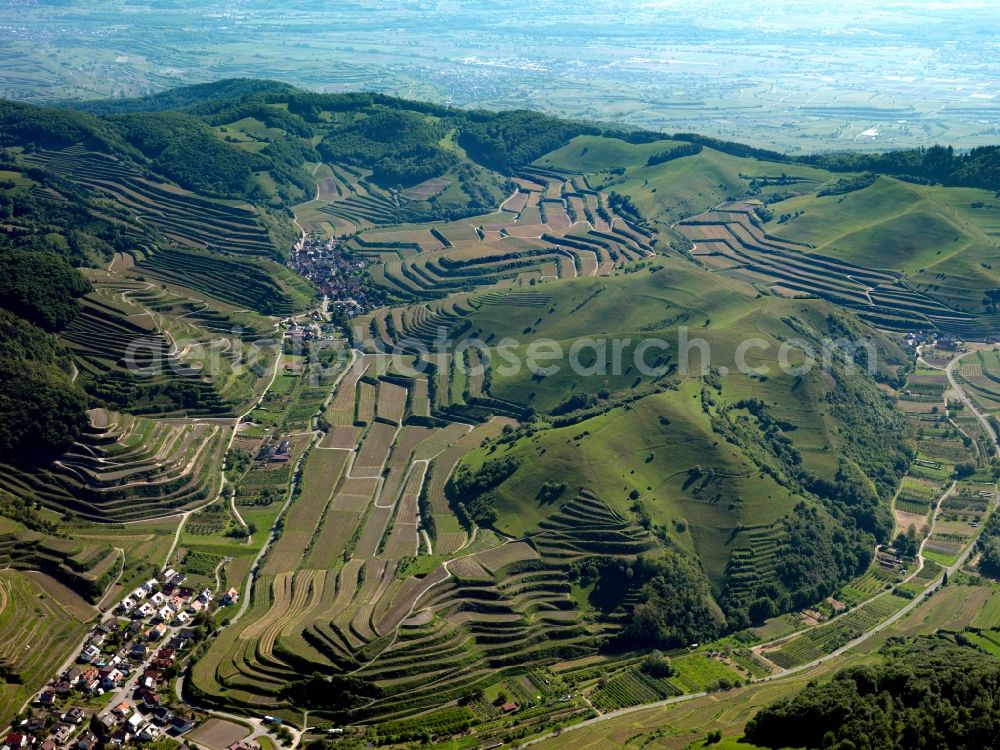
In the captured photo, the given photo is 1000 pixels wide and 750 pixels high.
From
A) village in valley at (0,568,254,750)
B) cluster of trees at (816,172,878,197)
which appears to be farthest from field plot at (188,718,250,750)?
cluster of trees at (816,172,878,197)

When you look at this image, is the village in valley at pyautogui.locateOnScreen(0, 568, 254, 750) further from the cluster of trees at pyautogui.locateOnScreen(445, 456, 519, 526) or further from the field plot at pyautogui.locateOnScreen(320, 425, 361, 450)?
the field plot at pyautogui.locateOnScreen(320, 425, 361, 450)

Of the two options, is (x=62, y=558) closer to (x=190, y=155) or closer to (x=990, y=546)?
(x=990, y=546)

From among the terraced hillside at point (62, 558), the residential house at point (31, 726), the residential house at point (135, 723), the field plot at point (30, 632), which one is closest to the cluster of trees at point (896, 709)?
the residential house at point (135, 723)

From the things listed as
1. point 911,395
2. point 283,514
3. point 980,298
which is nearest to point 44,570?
point 283,514

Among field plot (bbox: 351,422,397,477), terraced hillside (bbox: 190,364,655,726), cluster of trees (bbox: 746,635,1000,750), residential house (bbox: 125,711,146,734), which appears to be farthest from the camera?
field plot (bbox: 351,422,397,477)

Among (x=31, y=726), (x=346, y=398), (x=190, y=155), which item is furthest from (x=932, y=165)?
(x=31, y=726)

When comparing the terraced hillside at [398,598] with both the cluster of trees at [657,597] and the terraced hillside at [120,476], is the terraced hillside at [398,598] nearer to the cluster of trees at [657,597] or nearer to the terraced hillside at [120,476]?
the cluster of trees at [657,597]
